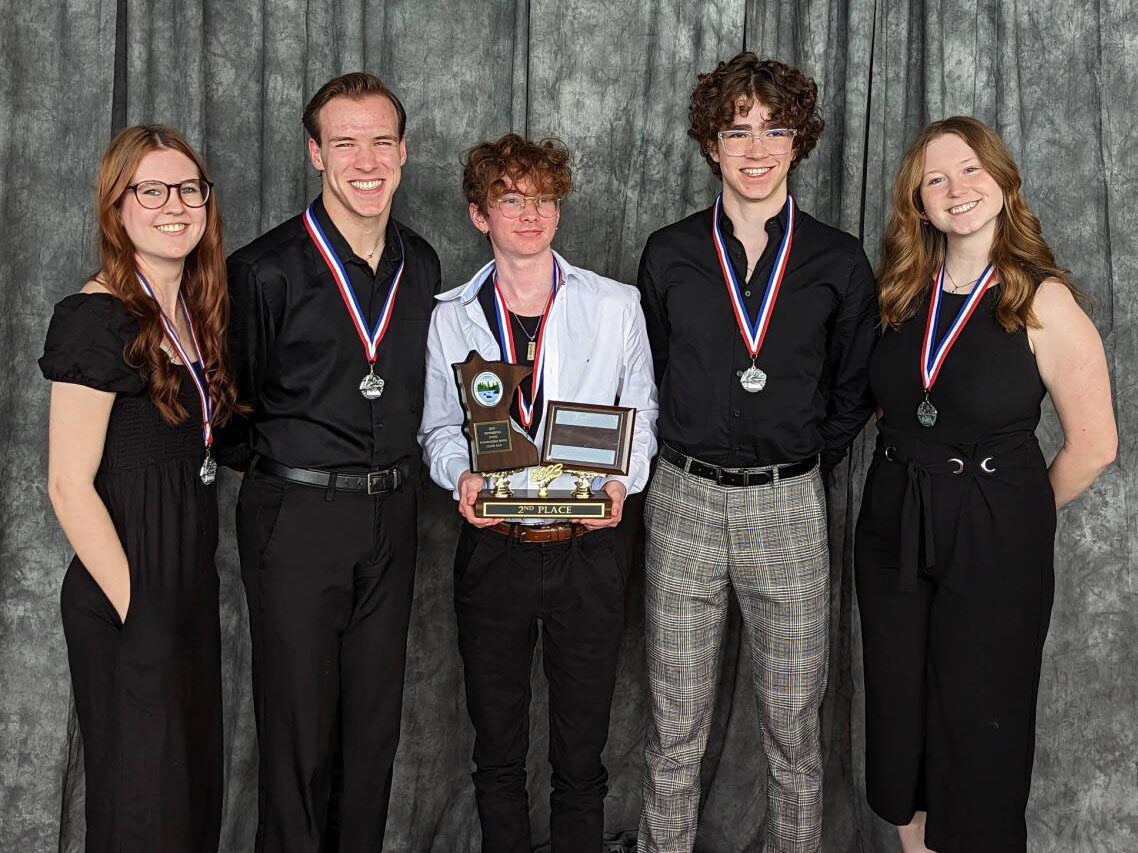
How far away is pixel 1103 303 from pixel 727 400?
1472 mm

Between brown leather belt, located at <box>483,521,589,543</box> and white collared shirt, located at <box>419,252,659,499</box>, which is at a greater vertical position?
white collared shirt, located at <box>419,252,659,499</box>

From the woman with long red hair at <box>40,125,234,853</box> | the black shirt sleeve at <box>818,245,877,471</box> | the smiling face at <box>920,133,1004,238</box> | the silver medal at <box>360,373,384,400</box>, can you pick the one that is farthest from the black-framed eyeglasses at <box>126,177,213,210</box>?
the smiling face at <box>920,133,1004,238</box>

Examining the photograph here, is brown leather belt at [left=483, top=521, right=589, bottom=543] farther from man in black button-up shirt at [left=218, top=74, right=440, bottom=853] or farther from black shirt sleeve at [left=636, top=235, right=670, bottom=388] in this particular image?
black shirt sleeve at [left=636, top=235, right=670, bottom=388]

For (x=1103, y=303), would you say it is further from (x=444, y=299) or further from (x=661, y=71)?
(x=444, y=299)

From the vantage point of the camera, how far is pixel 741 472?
9.45 feet

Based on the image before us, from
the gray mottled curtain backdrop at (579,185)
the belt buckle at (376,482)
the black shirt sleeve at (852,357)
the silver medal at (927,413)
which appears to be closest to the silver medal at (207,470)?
the belt buckle at (376,482)

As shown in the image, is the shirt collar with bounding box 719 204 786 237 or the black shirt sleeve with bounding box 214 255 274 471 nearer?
the black shirt sleeve with bounding box 214 255 274 471

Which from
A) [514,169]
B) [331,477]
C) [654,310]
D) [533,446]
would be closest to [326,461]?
[331,477]

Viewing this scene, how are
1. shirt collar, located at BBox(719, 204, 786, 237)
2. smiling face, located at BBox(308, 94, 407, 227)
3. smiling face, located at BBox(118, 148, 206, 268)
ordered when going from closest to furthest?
smiling face, located at BBox(118, 148, 206, 268)
smiling face, located at BBox(308, 94, 407, 227)
shirt collar, located at BBox(719, 204, 786, 237)

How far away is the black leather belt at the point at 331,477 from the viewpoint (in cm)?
270

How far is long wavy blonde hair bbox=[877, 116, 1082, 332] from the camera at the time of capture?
261 cm

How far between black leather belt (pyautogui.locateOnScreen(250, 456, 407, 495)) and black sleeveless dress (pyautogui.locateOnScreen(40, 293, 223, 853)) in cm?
24

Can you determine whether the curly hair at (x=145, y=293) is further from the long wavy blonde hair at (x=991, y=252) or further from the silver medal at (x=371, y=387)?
the long wavy blonde hair at (x=991, y=252)

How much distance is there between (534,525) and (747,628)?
0.72m
